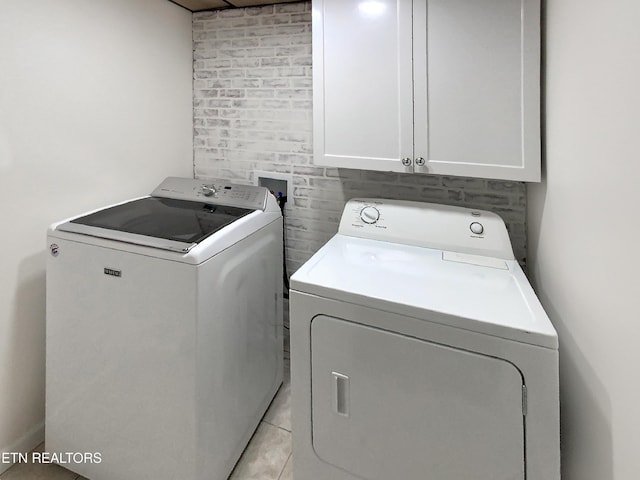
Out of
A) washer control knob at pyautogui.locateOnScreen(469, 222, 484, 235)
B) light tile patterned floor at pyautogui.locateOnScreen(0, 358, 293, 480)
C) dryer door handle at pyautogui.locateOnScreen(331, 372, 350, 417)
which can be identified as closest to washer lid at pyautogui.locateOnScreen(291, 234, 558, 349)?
washer control knob at pyautogui.locateOnScreen(469, 222, 484, 235)

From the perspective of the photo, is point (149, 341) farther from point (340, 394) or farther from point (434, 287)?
point (434, 287)

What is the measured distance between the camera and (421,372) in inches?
45.1

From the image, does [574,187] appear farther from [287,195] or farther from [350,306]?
[287,195]

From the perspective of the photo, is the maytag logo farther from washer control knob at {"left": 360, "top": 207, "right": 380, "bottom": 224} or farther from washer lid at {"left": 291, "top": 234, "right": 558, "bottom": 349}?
washer control knob at {"left": 360, "top": 207, "right": 380, "bottom": 224}

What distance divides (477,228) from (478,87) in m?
0.57

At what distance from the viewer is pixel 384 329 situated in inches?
46.4

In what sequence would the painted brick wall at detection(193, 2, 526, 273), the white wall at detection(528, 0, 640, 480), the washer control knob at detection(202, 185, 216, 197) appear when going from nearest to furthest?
the white wall at detection(528, 0, 640, 480)
the washer control knob at detection(202, 185, 216, 197)
the painted brick wall at detection(193, 2, 526, 273)

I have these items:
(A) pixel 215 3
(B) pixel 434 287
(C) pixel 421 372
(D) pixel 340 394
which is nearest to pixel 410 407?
(C) pixel 421 372

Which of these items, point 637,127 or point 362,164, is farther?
point 362,164

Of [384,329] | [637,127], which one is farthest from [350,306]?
[637,127]

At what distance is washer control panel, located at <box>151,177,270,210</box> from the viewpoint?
183cm

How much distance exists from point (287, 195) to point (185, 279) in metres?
1.06

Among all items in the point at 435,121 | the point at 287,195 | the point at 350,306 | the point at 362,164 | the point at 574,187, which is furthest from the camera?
the point at 287,195

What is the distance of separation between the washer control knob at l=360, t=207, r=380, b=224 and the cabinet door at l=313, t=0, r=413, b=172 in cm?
22
